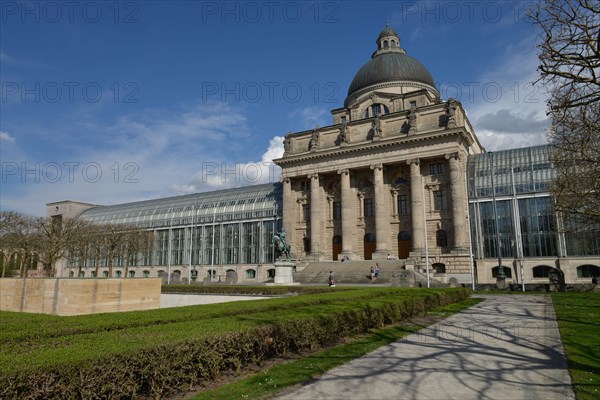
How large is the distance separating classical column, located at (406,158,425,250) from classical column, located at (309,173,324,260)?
13437 mm

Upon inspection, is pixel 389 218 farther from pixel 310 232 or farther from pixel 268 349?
pixel 268 349

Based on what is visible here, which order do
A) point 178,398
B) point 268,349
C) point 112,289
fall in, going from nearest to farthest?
point 178,398, point 268,349, point 112,289

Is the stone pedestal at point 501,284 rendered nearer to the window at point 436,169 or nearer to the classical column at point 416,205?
the classical column at point 416,205

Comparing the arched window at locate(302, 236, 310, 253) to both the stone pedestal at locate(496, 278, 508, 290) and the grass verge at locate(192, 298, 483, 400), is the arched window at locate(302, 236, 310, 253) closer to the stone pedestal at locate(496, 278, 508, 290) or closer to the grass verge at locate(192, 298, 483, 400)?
the stone pedestal at locate(496, 278, 508, 290)

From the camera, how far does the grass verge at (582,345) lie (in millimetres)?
8461

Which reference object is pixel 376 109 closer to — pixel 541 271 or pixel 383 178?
pixel 383 178

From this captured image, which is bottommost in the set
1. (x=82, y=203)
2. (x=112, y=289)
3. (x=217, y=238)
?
(x=112, y=289)

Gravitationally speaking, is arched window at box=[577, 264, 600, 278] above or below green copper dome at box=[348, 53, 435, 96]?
below

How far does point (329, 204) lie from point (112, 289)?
4641cm

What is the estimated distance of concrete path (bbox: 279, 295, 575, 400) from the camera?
8.20 meters

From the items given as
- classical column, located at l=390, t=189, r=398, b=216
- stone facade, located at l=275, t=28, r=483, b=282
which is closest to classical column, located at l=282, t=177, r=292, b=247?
stone facade, located at l=275, t=28, r=483, b=282

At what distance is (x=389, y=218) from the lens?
57.7 meters

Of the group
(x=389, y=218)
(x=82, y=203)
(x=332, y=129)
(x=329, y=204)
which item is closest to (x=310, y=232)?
(x=329, y=204)

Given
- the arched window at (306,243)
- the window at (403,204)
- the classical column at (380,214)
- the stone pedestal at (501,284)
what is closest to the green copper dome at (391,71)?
the classical column at (380,214)
